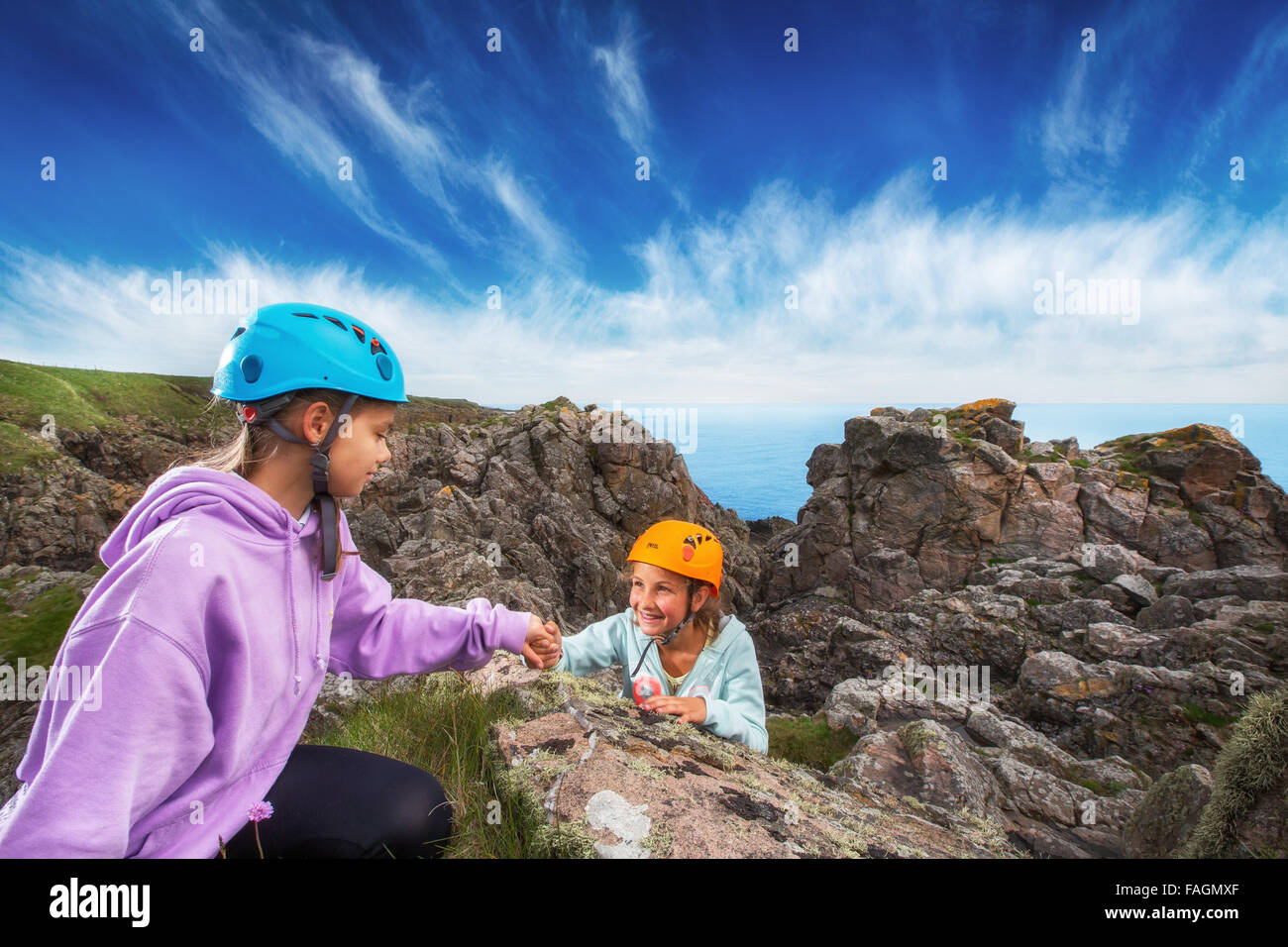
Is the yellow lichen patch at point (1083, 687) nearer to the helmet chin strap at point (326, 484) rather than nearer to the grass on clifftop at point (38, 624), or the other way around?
the helmet chin strap at point (326, 484)

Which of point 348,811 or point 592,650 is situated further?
point 592,650

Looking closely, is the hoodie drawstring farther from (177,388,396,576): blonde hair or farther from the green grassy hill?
the green grassy hill

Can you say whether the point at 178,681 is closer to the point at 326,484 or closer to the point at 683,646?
the point at 326,484

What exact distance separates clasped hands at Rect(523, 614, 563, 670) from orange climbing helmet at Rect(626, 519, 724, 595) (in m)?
1.01

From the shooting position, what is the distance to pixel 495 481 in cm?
4697

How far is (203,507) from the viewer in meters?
2.53

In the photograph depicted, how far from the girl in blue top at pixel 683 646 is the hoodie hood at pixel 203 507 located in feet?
9.26

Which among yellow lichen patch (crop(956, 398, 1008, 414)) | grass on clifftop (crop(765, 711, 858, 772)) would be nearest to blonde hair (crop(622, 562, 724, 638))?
grass on clifftop (crop(765, 711, 858, 772))

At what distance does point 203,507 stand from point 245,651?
2.50ft

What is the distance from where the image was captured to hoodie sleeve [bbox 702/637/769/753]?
470 cm

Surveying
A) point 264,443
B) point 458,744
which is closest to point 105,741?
point 264,443

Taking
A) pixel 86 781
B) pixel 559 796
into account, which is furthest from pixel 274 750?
pixel 559 796
